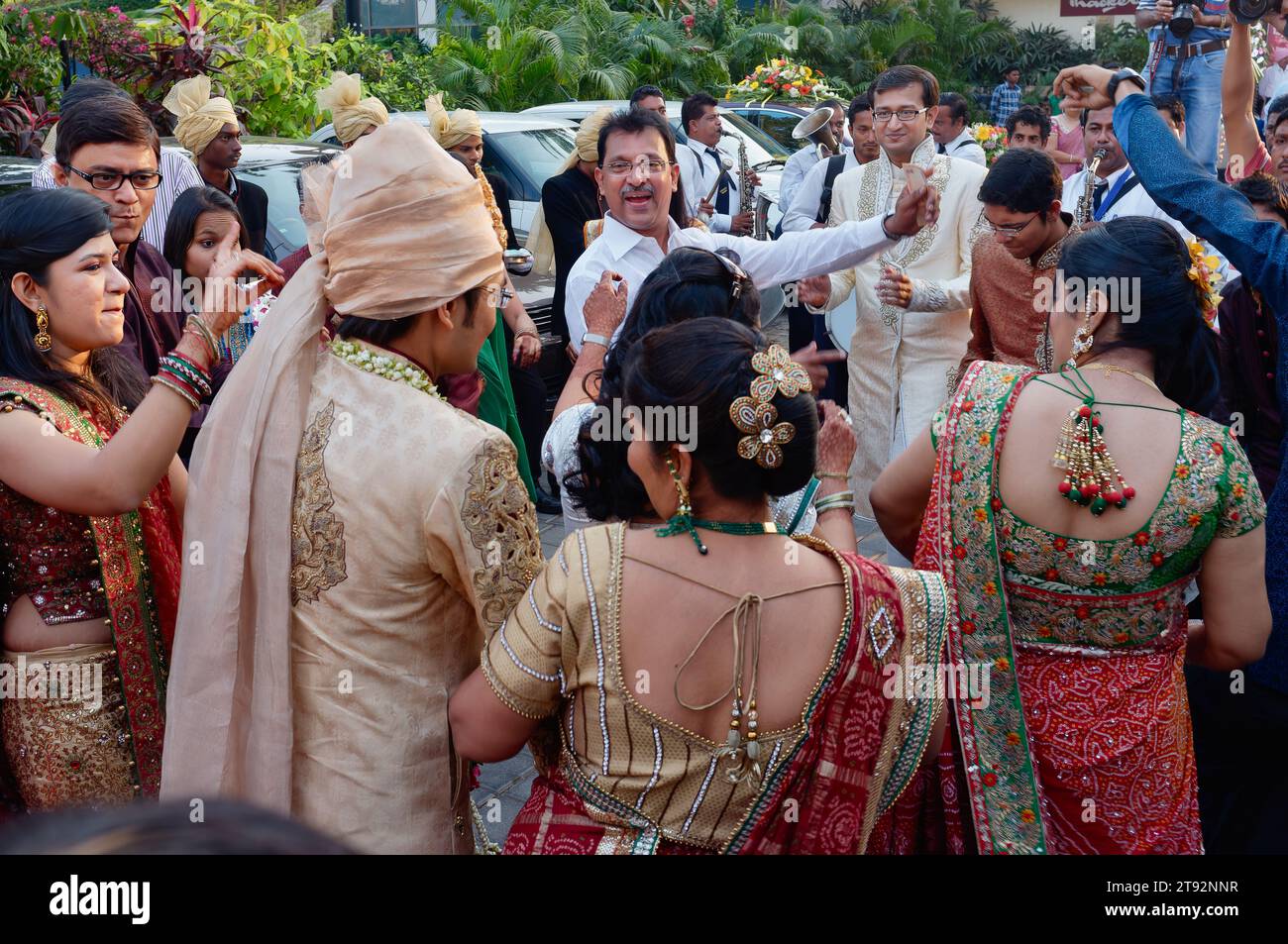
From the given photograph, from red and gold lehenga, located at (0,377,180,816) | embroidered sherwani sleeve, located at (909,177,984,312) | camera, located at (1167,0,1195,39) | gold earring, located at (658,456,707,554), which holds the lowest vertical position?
red and gold lehenga, located at (0,377,180,816)

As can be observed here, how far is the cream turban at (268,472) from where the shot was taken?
1.93m

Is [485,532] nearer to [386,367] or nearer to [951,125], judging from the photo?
[386,367]

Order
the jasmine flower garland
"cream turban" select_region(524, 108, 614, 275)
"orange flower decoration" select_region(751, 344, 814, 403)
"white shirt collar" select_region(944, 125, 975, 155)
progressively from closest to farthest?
"orange flower decoration" select_region(751, 344, 814, 403) < the jasmine flower garland < "cream turban" select_region(524, 108, 614, 275) < "white shirt collar" select_region(944, 125, 975, 155)

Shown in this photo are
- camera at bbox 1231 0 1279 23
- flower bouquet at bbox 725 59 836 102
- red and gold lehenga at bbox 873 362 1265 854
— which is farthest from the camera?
flower bouquet at bbox 725 59 836 102

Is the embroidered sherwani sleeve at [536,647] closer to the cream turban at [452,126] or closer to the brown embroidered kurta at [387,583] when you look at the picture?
the brown embroidered kurta at [387,583]

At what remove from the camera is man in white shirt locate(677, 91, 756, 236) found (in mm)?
7270

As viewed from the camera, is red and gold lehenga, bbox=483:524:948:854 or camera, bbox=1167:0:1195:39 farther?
camera, bbox=1167:0:1195:39

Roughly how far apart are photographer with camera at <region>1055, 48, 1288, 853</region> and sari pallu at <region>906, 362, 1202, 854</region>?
58cm

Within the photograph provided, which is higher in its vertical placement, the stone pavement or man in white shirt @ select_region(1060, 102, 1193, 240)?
man in white shirt @ select_region(1060, 102, 1193, 240)

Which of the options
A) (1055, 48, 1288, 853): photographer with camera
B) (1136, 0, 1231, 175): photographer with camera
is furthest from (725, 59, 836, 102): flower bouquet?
(1055, 48, 1288, 853): photographer with camera

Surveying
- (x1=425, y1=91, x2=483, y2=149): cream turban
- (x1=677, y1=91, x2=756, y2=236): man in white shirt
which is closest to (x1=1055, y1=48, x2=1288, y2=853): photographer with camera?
(x1=425, y1=91, x2=483, y2=149): cream turban

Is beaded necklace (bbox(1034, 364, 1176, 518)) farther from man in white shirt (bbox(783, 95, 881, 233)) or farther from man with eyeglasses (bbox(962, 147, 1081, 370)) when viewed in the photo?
man in white shirt (bbox(783, 95, 881, 233))

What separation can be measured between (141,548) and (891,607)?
1547mm
